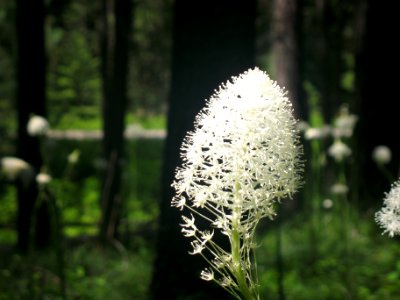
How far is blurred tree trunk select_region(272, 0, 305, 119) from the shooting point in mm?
7832

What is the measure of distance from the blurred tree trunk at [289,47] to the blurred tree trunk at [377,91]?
988 millimetres

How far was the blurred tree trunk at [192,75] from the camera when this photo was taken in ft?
12.4

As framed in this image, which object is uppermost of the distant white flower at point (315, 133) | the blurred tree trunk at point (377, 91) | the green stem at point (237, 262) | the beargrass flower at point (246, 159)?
the blurred tree trunk at point (377, 91)

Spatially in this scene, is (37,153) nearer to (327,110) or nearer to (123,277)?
(123,277)

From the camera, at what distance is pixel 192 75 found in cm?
380

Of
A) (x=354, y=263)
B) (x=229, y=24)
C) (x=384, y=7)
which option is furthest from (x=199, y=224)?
(x=384, y=7)

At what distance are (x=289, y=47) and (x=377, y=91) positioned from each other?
1.62 meters

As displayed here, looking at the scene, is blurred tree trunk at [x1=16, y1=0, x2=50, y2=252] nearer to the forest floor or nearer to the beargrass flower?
the beargrass flower

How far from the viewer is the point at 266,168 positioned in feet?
4.59

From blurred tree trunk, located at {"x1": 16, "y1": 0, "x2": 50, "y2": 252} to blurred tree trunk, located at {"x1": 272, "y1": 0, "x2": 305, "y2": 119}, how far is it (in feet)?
10.5

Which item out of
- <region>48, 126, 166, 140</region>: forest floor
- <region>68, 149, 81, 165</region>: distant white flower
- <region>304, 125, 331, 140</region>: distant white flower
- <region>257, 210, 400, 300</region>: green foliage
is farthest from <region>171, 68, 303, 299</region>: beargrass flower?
<region>48, 126, 166, 140</region>: forest floor

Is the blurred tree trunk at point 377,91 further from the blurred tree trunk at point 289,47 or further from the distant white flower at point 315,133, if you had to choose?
the distant white flower at point 315,133

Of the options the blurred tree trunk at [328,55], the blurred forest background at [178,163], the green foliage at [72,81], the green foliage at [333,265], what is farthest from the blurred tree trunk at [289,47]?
the green foliage at [72,81]

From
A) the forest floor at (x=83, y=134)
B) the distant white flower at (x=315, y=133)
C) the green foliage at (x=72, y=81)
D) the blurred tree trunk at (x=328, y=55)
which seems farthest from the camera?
the forest floor at (x=83, y=134)
